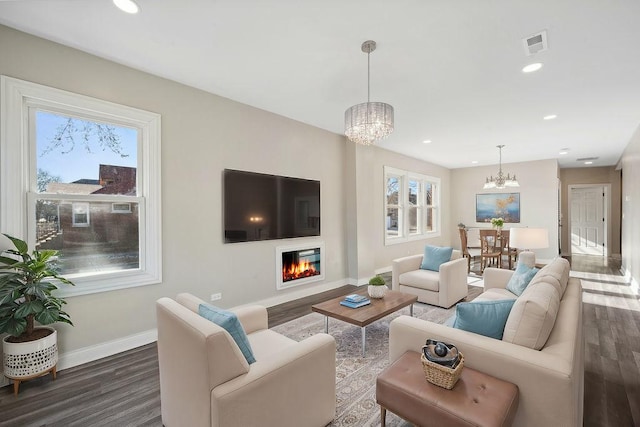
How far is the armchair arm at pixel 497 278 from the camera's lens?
138 inches

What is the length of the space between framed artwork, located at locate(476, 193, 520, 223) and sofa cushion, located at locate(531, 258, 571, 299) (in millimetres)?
6338

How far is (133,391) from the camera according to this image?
218 centimetres

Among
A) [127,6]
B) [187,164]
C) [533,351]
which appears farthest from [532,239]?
[127,6]

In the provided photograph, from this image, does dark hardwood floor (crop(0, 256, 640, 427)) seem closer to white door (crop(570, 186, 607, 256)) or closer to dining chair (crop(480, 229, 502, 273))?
dining chair (crop(480, 229, 502, 273))

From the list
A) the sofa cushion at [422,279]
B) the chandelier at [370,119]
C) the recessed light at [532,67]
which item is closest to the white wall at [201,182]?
the sofa cushion at [422,279]

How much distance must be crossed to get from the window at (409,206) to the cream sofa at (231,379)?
511 cm

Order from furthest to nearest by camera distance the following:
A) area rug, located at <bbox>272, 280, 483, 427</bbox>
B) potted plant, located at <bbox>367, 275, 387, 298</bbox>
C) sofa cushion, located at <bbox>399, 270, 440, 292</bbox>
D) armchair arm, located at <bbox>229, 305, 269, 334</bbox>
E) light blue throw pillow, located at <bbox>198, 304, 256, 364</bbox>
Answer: sofa cushion, located at <bbox>399, 270, 440, 292</bbox>, potted plant, located at <bbox>367, 275, 387, 298</bbox>, armchair arm, located at <bbox>229, 305, 269, 334</bbox>, area rug, located at <bbox>272, 280, 483, 427</bbox>, light blue throw pillow, located at <bbox>198, 304, 256, 364</bbox>

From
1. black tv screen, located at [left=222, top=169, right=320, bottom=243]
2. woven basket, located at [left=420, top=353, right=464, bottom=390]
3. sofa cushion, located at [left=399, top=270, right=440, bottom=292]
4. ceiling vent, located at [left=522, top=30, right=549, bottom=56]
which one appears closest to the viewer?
woven basket, located at [left=420, top=353, right=464, bottom=390]

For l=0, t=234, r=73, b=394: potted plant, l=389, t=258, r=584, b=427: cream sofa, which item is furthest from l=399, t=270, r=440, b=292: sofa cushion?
l=0, t=234, r=73, b=394: potted plant

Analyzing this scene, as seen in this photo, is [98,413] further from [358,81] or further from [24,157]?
[358,81]

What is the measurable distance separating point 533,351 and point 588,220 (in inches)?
420

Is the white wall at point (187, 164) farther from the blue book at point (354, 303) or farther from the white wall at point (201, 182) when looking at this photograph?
the blue book at point (354, 303)

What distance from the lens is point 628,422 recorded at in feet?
5.98

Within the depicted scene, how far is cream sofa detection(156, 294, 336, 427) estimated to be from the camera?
49.6 inches
